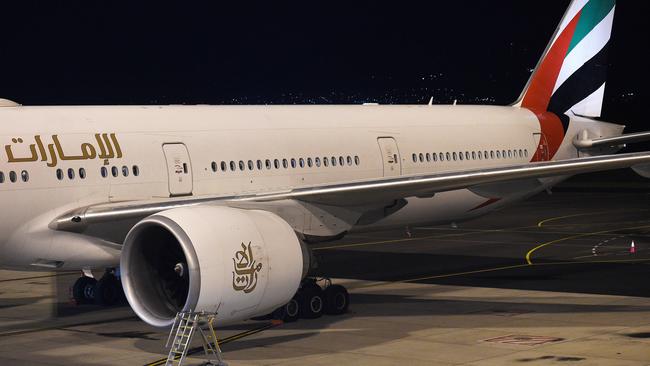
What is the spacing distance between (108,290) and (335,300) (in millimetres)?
4840

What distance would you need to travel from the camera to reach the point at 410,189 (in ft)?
68.2

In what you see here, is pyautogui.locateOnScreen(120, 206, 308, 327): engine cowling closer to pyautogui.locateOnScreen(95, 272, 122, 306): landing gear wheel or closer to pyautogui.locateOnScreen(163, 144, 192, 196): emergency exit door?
pyautogui.locateOnScreen(163, 144, 192, 196): emergency exit door

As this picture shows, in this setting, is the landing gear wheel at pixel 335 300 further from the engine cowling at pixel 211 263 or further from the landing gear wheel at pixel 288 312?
the engine cowling at pixel 211 263

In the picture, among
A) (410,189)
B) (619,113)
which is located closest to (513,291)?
(410,189)

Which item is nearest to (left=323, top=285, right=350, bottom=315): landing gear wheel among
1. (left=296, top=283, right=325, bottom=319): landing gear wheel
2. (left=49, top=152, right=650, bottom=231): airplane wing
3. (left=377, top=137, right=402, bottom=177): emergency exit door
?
(left=296, top=283, right=325, bottom=319): landing gear wheel

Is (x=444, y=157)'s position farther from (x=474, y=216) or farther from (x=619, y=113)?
(x=619, y=113)

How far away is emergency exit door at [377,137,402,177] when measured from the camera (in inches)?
1029

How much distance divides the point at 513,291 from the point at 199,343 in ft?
26.0

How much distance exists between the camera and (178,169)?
22.5 meters

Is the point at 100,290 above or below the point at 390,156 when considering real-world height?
below

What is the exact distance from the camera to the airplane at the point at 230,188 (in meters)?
18.6

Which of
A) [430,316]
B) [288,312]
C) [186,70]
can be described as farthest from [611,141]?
[186,70]

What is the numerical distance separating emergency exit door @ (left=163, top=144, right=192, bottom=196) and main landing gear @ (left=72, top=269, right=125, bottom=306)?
3072 millimetres

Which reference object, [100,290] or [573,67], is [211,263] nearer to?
[100,290]
